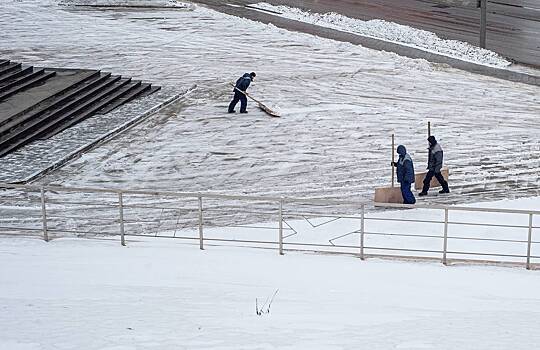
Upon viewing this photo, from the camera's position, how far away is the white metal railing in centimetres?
1241

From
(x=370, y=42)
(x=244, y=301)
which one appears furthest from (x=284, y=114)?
(x=244, y=301)

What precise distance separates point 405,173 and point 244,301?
609 cm

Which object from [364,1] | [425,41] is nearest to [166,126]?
[425,41]

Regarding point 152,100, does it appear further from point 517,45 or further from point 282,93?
point 517,45

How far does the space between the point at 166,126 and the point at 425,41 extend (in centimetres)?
1203

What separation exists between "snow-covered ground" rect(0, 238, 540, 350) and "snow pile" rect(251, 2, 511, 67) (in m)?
17.2

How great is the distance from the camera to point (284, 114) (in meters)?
21.5

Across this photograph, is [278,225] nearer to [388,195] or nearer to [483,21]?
[388,195]

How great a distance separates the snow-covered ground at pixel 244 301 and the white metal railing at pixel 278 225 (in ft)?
1.98

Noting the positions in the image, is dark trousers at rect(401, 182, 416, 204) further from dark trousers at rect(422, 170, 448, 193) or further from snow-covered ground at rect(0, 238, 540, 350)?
snow-covered ground at rect(0, 238, 540, 350)

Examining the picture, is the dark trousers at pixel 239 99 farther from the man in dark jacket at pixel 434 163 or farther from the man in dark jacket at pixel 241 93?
the man in dark jacket at pixel 434 163

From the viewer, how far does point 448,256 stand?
1233 cm

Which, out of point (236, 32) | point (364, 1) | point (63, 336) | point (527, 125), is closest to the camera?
point (63, 336)

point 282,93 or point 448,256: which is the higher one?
point 282,93
